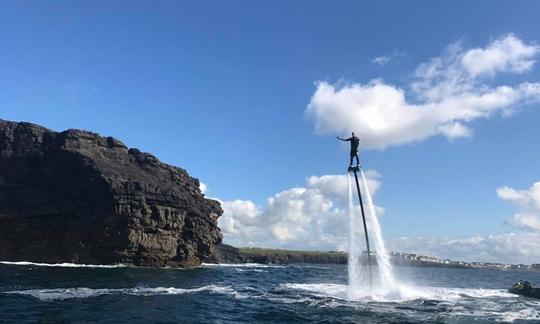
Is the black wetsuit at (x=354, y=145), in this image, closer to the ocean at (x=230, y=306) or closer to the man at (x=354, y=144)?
the man at (x=354, y=144)

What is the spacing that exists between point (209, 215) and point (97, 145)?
31818 millimetres

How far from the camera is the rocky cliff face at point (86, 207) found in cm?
9606

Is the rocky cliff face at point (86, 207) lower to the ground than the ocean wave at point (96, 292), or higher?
higher

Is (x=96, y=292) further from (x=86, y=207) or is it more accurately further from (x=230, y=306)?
(x=86, y=207)

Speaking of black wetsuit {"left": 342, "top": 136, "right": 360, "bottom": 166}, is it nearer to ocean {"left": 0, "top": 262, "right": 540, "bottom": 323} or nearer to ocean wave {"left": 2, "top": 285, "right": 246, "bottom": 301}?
ocean {"left": 0, "top": 262, "right": 540, "bottom": 323}

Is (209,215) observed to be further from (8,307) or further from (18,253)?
(8,307)

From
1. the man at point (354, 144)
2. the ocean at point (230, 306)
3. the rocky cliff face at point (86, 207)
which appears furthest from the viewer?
the rocky cliff face at point (86, 207)

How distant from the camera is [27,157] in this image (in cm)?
10775

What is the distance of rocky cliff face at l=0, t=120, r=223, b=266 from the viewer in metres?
96.1

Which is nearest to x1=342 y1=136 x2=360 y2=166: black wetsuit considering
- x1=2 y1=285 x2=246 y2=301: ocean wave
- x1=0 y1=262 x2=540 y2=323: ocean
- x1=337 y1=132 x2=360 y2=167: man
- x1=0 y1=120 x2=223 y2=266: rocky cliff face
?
x1=337 y1=132 x2=360 y2=167: man

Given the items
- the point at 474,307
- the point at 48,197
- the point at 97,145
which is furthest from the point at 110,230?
the point at 474,307

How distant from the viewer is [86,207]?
327 feet

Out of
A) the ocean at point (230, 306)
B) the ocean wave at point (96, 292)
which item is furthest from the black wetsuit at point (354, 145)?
the ocean wave at point (96, 292)

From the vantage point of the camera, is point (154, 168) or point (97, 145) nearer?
point (97, 145)
